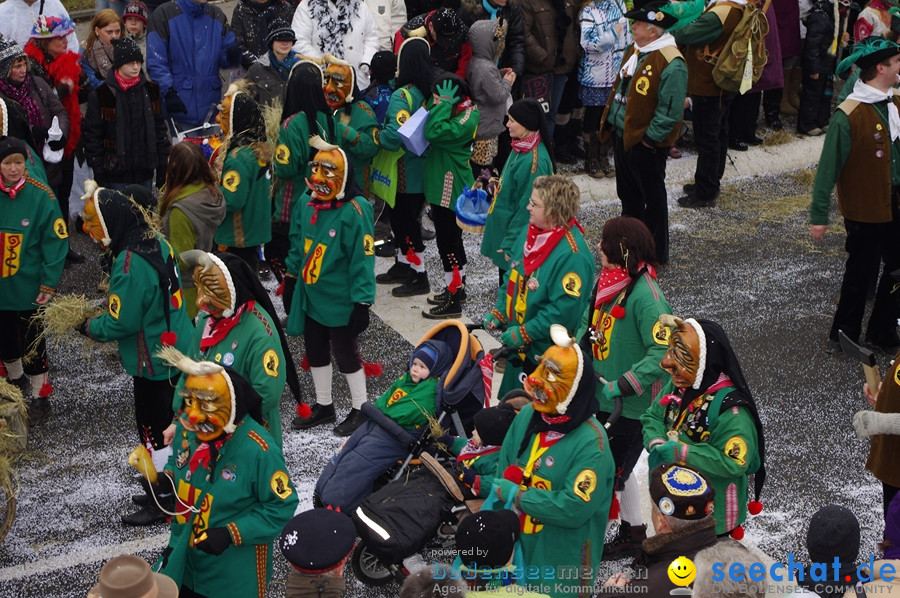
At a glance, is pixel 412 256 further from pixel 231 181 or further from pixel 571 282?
pixel 571 282

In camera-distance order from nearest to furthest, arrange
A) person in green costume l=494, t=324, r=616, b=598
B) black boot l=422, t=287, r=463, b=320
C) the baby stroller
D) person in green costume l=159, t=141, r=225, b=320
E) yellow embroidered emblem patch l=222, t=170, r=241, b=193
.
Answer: person in green costume l=494, t=324, r=616, b=598 → the baby stroller → person in green costume l=159, t=141, r=225, b=320 → yellow embroidered emblem patch l=222, t=170, r=241, b=193 → black boot l=422, t=287, r=463, b=320

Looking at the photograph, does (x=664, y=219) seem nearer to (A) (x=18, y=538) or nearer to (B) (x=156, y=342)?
(B) (x=156, y=342)

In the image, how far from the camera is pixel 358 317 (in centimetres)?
790

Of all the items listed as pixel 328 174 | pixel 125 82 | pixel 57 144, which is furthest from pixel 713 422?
pixel 57 144

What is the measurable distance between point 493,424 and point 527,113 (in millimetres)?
3007

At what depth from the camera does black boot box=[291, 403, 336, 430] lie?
26.8ft

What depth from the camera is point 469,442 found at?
652cm

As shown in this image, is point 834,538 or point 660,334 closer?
point 834,538

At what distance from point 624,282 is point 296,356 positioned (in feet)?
11.2

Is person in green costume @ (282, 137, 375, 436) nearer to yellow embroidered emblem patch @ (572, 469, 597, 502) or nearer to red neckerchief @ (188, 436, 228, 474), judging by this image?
red neckerchief @ (188, 436, 228, 474)

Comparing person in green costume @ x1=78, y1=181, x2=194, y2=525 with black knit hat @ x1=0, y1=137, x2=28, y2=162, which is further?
black knit hat @ x1=0, y1=137, x2=28, y2=162

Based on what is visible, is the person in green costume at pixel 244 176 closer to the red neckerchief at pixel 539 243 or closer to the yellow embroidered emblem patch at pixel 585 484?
the red neckerchief at pixel 539 243

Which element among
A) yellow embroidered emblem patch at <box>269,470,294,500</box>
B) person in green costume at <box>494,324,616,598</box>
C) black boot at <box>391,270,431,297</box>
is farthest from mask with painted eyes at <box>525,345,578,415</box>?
black boot at <box>391,270,431,297</box>

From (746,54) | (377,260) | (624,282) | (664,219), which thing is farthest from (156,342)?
(746,54)
